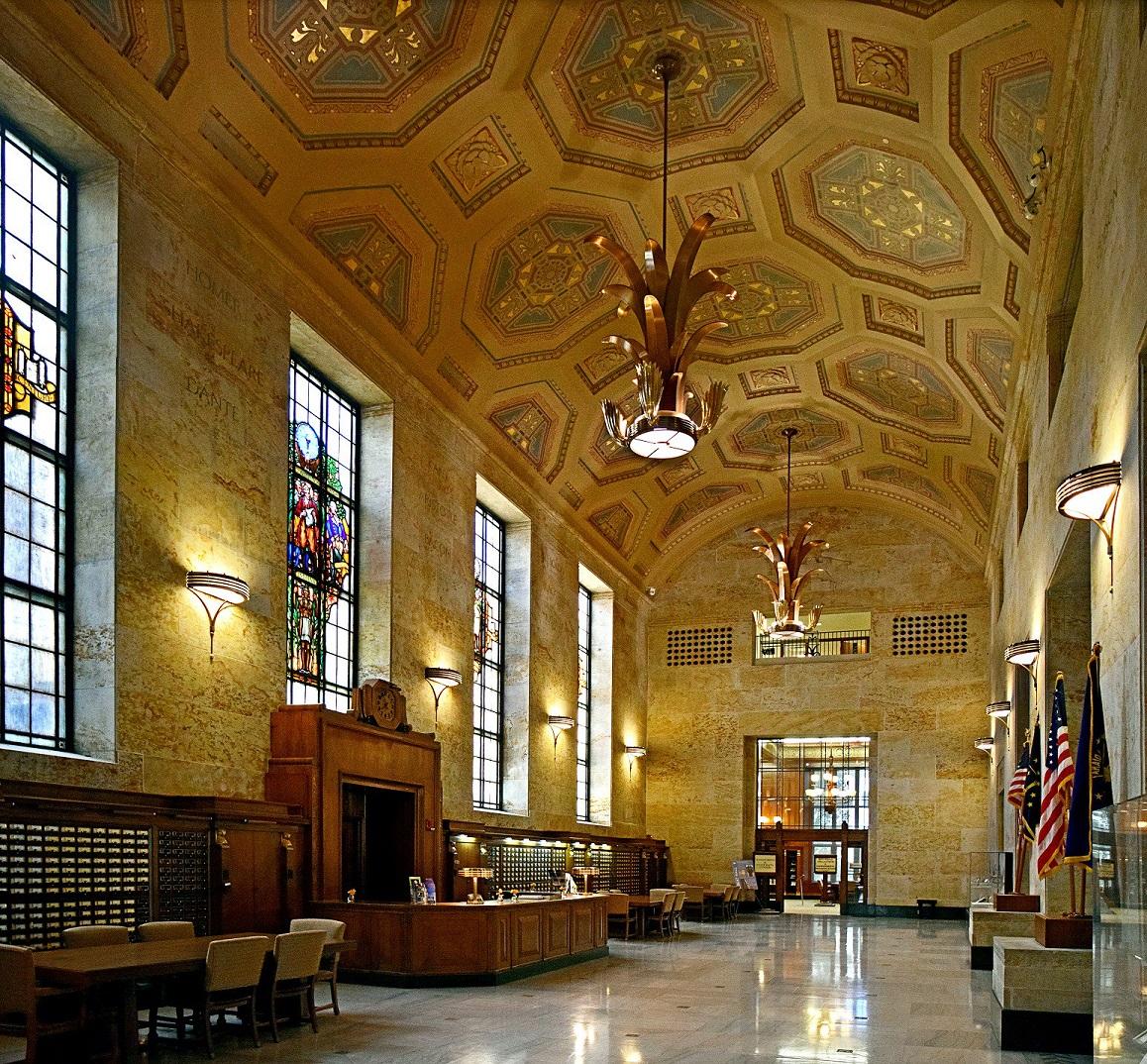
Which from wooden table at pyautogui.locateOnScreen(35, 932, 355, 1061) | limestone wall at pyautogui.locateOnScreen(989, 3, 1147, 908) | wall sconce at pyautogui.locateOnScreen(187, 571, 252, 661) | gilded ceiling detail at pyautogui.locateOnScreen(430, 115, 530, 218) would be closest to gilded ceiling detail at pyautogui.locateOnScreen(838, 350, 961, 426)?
limestone wall at pyautogui.locateOnScreen(989, 3, 1147, 908)

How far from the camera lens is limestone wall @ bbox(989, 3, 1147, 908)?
6.35m

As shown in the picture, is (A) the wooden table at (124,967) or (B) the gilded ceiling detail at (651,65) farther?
(B) the gilded ceiling detail at (651,65)

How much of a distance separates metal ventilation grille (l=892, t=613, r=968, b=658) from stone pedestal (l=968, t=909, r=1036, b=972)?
1178 cm

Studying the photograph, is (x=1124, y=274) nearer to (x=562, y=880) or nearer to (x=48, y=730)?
(x=48, y=730)

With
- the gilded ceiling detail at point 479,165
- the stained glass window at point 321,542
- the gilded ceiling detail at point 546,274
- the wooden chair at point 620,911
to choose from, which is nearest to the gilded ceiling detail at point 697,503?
the gilded ceiling detail at point 546,274

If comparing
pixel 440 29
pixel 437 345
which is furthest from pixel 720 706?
pixel 440 29

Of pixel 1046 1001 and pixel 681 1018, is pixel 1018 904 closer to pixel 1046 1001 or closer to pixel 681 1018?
pixel 1046 1001

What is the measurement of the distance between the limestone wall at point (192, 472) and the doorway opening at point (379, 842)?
50.3 inches

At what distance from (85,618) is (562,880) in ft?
38.2

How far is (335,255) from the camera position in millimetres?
13367

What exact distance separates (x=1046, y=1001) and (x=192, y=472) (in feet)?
26.1

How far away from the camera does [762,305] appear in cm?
1777

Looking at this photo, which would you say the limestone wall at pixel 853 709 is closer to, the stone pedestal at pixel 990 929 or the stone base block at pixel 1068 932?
the stone pedestal at pixel 990 929

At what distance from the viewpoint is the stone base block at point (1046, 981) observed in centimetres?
842
